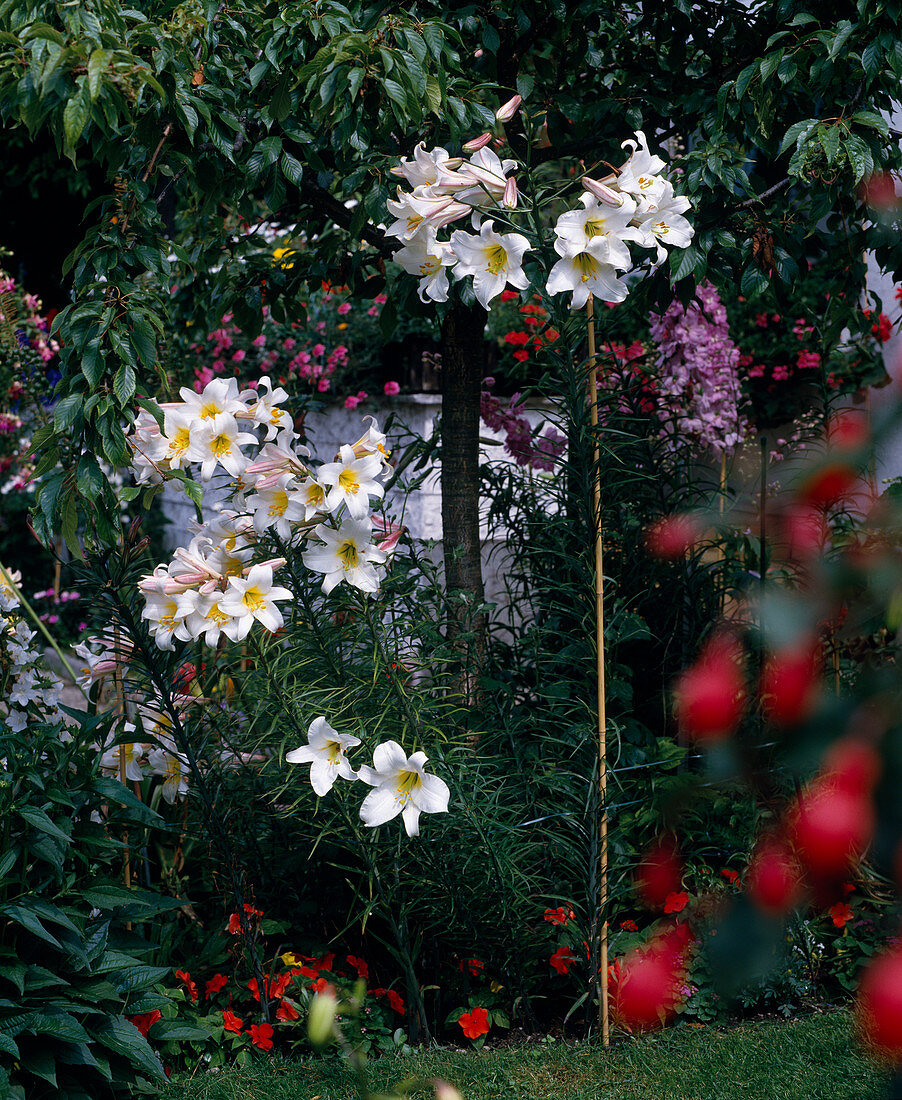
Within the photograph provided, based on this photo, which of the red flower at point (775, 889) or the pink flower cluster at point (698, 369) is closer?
the red flower at point (775, 889)

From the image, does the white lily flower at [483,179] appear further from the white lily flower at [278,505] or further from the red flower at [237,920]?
the red flower at [237,920]

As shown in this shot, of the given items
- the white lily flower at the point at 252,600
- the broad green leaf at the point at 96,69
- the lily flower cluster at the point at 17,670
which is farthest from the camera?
the lily flower cluster at the point at 17,670

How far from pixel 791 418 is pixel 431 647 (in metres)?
2.62

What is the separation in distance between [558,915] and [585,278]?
1397 mm

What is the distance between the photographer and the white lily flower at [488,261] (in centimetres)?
187

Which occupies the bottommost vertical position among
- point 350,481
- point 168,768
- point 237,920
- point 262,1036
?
point 262,1036

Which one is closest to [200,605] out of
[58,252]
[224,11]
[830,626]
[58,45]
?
[58,45]

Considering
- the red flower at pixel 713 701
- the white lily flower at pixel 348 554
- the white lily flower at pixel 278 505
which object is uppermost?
the white lily flower at pixel 278 505

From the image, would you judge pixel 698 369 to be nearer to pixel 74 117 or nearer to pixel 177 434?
pixel 177 434

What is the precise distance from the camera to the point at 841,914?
7.98 ft

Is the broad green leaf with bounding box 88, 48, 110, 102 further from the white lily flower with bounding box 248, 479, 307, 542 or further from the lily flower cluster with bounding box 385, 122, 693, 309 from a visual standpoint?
the white lily flower with bounding box 248, 479, 307, 542

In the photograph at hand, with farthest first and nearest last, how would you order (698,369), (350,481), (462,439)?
(698,369), (462,439), (350,481)

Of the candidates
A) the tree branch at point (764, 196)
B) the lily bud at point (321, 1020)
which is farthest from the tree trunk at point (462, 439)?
the lily bud at point (321, 1020)

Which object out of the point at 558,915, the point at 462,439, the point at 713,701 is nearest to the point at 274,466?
the point at 462,439
